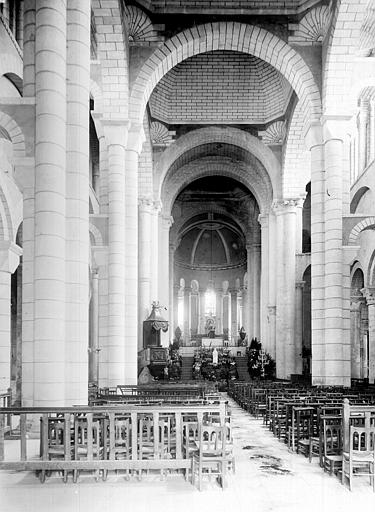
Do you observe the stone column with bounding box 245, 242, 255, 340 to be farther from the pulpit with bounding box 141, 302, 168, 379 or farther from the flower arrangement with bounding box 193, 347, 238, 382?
the pulpit with bounding box 141, 302, 168, 379

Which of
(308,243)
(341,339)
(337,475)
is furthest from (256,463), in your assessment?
(308,243)

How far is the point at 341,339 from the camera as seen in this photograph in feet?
61.0

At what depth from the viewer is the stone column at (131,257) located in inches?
757

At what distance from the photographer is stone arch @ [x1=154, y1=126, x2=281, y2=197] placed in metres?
28.9

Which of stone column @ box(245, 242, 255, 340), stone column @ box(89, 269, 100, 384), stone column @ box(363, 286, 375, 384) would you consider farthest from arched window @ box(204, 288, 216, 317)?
stone column @ box(363, 286, 375, 384)

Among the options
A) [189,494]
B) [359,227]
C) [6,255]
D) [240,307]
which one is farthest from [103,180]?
[240,307]

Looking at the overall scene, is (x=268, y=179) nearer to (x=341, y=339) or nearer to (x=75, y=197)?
(x=341, y=339)

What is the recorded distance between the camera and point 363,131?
23.6 m

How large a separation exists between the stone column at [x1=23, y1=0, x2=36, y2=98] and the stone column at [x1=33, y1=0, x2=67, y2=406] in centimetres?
17

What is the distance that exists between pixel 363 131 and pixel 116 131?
963 centimetres

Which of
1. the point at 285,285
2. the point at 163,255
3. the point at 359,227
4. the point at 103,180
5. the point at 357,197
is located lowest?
the point at 285,285

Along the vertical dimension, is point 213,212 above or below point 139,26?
below

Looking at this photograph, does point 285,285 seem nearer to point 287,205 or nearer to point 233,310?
point 287,205

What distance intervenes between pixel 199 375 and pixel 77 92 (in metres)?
21.8
